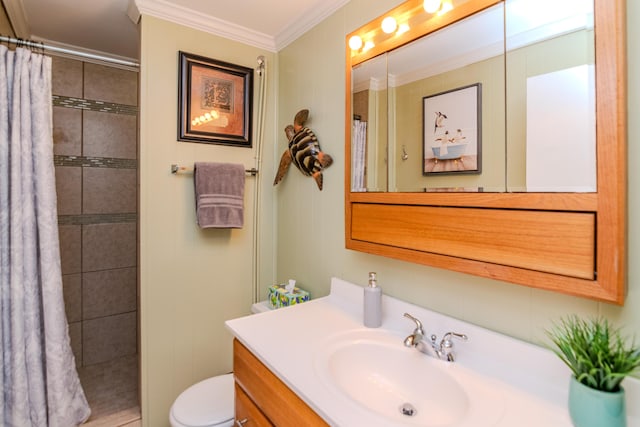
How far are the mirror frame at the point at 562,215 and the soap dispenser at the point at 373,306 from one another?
0.18 meters

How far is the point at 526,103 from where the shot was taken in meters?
0.84

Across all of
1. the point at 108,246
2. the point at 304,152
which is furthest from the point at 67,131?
the point at 304,152

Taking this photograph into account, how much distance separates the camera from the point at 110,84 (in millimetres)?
2393

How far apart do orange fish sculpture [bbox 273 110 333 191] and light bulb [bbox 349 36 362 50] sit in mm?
453

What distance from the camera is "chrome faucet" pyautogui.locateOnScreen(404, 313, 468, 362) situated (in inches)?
38.3

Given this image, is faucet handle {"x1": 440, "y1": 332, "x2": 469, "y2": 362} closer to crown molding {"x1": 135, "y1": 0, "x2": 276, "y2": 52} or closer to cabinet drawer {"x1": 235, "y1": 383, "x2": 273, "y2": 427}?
cabinet drawer {"x1": 235, "y1": 383, "x2": 273, "y2": 427}

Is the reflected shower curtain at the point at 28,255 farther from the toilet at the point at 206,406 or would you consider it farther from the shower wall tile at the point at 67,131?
the shower wall tile at the point at 67,131

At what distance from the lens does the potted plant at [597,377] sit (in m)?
0.62

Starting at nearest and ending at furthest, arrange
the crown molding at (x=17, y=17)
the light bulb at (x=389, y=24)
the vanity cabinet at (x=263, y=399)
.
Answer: the vanity cabinet at (x=263, y=399), the light bulb at (x=389, y=24), the crown molding at (x=17, y=17)

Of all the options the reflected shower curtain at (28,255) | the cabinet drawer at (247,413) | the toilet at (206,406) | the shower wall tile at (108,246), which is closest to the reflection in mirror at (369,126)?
the cabinet drawer at (247,413)

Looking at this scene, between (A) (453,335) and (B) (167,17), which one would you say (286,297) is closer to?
(A) (453,335)

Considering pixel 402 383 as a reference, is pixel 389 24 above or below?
above

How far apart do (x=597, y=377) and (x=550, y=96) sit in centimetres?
64

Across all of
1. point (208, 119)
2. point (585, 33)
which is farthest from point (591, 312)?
point (208, 119)
